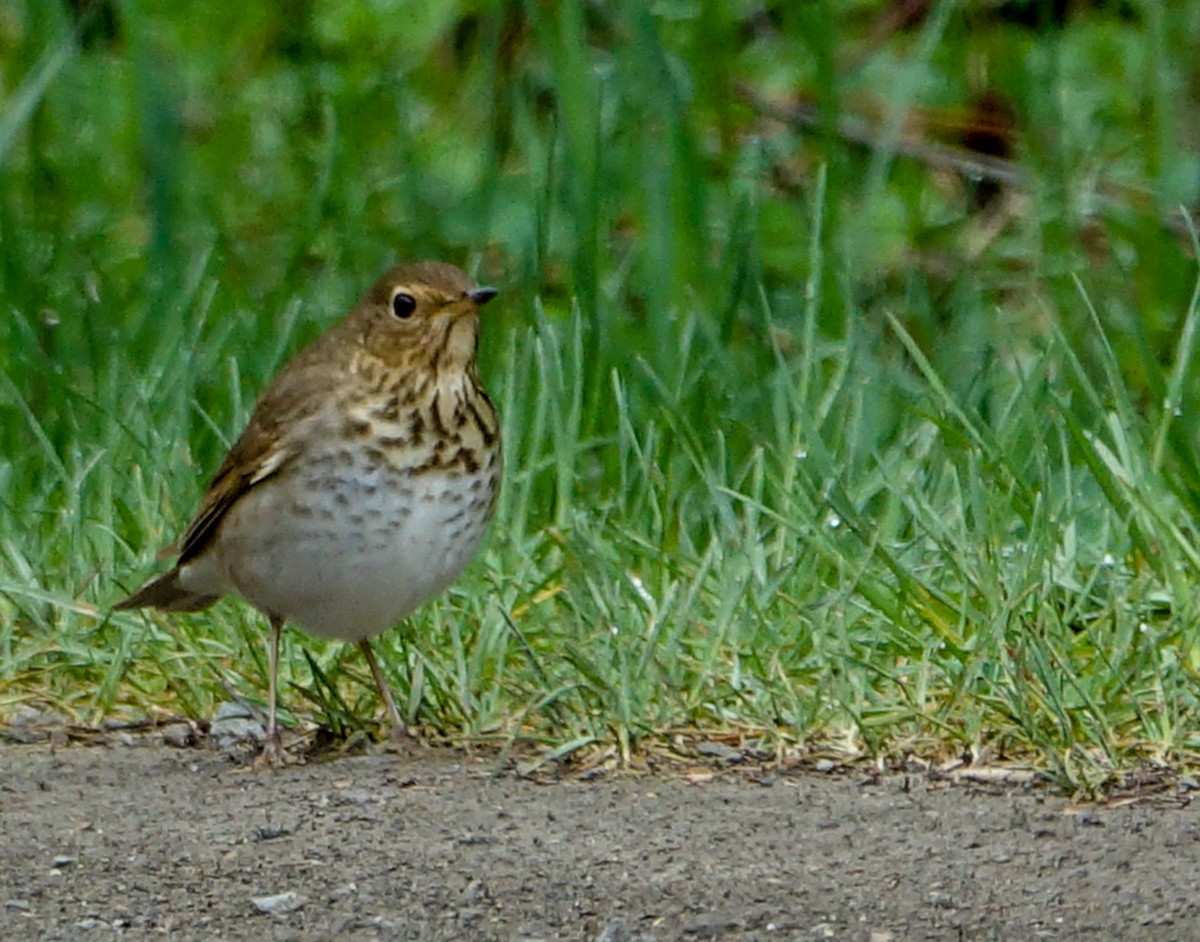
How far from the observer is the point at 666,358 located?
5492 mm

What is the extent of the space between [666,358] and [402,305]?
44.3 inches

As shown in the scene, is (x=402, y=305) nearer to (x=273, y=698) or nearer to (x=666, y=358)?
(x=273, y=698)

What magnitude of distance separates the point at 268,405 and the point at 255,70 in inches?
150

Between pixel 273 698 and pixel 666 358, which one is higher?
pixel 666 358

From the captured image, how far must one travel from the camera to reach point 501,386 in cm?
557

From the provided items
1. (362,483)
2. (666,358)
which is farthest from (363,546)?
(666,358)

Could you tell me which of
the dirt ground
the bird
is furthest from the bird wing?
the dirt ground

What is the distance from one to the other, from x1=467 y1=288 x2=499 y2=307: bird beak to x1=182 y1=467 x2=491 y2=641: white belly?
1.12 ft

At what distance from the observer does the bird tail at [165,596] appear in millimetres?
4520

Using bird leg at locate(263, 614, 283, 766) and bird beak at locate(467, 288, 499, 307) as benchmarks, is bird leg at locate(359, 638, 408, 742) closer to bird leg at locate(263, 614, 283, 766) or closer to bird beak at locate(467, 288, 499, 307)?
bird leg at locate(263, 614, 283, 766)

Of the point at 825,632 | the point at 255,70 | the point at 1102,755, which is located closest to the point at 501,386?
the point at 825,632

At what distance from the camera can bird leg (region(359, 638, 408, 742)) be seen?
4.09 m

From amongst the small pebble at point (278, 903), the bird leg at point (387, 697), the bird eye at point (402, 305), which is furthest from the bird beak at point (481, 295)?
the small pebble at point (278, 903)

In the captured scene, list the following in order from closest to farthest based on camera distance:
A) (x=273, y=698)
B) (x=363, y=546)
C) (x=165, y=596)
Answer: (x=363, y=546), (x=273, y=698), (x=165, y=596)
